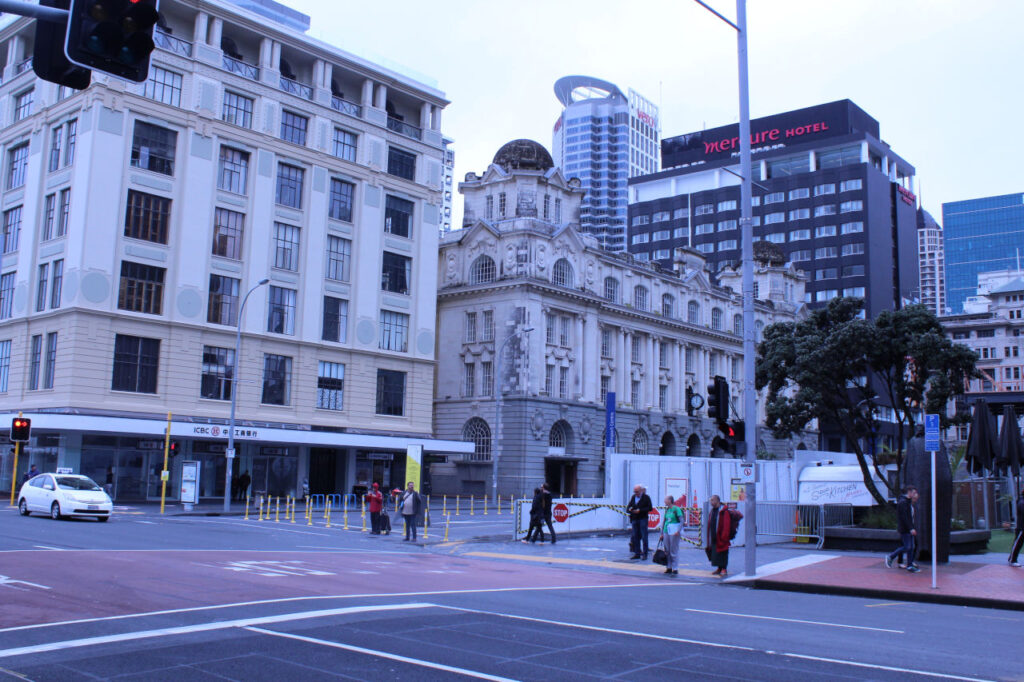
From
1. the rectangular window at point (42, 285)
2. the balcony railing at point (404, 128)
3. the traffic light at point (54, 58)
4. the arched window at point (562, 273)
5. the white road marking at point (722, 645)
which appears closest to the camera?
the traffic light at point (54, 58)

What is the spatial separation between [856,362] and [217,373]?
3217cm

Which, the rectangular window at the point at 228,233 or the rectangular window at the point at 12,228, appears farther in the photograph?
the rectangular window at the point at 228,233

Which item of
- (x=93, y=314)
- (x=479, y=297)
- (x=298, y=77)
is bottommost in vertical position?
(x=93, y=314)

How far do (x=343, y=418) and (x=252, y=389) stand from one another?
239 inches

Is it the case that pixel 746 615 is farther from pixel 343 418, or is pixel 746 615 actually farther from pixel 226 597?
pixel 343 418

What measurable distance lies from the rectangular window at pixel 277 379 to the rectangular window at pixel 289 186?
8830 millimetres

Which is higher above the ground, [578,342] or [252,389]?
[578,342]

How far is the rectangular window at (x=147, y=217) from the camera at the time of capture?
44938 mm

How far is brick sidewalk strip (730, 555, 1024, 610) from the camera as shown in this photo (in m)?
16.3

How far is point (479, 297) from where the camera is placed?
64.7 meters

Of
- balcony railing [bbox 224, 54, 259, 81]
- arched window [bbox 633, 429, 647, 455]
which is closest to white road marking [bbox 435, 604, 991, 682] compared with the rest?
balcony railing [bbox 224, 54, 259, 81]

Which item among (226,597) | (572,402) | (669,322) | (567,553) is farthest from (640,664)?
(669,322)

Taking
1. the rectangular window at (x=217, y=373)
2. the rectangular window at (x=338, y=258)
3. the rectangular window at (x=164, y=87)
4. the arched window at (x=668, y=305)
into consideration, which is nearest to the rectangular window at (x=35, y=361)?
the rectangular window at (x=217, y=373)

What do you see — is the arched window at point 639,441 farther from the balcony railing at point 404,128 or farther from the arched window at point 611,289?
the balcony railing at point 404,128
